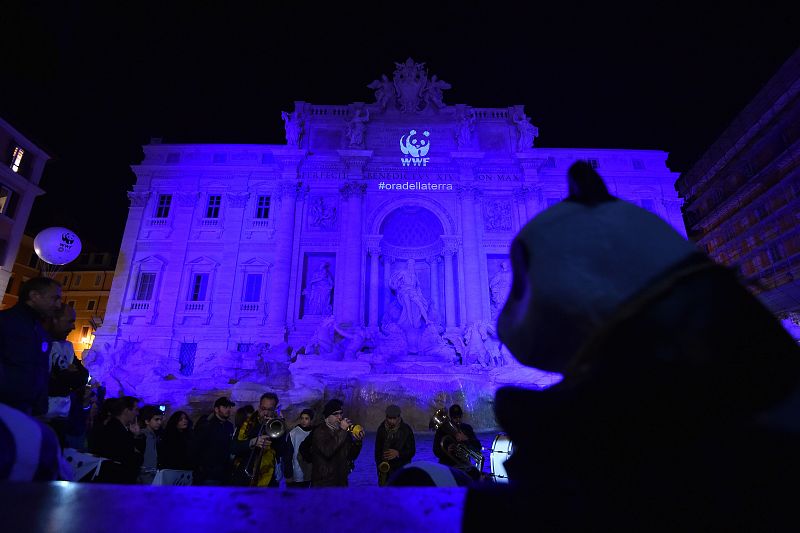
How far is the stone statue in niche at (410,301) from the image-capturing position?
60.1 ft

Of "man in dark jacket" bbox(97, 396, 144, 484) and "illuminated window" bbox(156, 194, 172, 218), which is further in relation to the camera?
"illuminated window" bbox(156, 194, 172, 218)

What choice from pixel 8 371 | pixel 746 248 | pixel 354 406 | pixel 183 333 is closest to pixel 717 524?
pixel 8 371

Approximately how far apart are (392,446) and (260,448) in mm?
1609

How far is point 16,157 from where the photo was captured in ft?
70.1

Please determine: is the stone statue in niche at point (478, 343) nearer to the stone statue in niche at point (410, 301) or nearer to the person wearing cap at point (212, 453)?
the stone statue in niche at point (410, 301)

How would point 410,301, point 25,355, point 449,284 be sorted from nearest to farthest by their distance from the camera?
point 25,355
point 410,301
point 449,284

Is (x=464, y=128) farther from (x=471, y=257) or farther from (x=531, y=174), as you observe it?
(x=471, y=257)

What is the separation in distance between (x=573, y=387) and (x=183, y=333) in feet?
71.3

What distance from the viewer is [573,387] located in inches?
34.2

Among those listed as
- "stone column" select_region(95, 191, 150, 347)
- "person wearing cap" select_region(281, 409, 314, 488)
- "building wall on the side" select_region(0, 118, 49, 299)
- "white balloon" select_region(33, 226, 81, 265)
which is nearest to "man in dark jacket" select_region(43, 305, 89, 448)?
"person wearing cap" select_region(281, 409, 314, 488)

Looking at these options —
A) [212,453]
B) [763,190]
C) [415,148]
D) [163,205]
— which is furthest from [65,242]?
[763,190]

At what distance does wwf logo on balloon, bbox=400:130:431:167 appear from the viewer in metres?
21.4

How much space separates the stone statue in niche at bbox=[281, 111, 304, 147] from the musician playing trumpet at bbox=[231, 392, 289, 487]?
19.4m

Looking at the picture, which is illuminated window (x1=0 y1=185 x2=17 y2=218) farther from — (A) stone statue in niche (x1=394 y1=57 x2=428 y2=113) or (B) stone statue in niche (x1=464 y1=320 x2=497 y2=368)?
(B) stone statue in niche (x1=464 y1=320 x2=497 y2=368)
